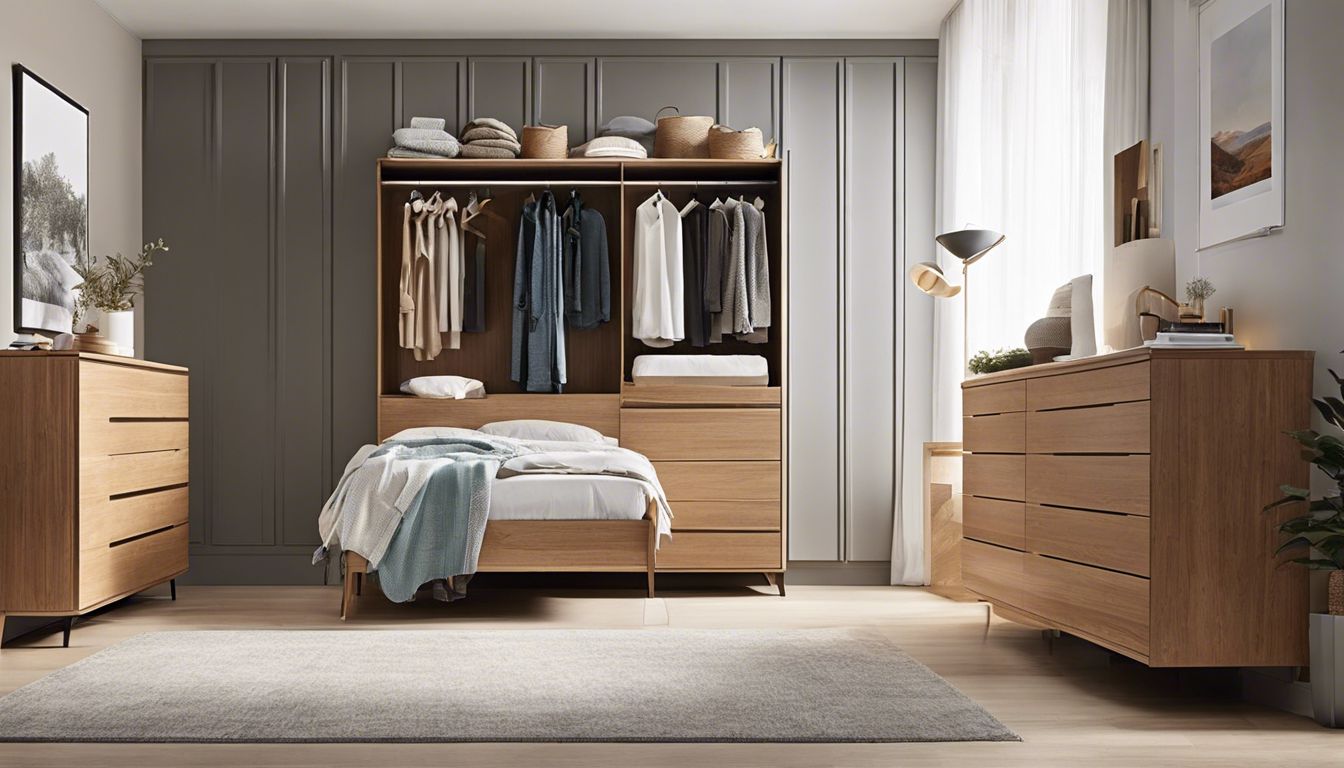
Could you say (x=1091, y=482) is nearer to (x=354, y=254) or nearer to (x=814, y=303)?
(x=814, y=303)

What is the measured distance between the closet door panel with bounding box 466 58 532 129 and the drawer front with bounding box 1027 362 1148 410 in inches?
128

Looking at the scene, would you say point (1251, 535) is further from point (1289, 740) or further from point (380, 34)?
point (380, 34)

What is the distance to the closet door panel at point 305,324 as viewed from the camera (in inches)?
230

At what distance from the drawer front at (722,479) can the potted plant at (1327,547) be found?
280 centimetres

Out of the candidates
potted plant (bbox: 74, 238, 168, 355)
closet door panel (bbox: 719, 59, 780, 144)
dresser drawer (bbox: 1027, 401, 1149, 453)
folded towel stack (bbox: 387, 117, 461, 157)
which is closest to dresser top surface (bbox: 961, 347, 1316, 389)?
dresser drawer (bbox: 1027, 401, 1149, 453)

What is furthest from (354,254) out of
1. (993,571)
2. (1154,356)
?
(1154,356)

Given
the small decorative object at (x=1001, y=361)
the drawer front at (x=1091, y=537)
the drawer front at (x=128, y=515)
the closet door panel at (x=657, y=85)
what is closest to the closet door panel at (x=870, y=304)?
the closet door panel at (x=657, y=85)

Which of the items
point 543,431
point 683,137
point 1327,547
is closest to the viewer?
point 1327,547

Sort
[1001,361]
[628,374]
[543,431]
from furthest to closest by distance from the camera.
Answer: [628,374] < [543,431] < [1001,361]

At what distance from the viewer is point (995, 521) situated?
4.07 m

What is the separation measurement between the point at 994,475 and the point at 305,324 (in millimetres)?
3586

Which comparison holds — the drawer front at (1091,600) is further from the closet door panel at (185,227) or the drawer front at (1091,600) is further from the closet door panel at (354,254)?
the closet door panel at (185,227)

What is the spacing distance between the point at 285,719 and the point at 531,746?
671mm

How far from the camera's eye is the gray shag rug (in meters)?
2.75
